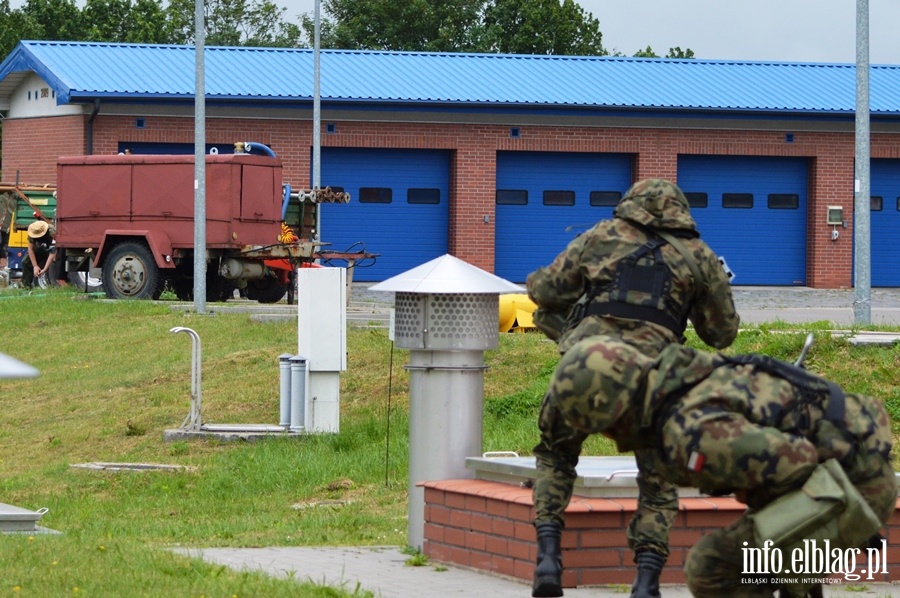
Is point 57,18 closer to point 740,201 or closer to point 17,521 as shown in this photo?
point 740,201

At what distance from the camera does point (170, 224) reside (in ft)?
80.0

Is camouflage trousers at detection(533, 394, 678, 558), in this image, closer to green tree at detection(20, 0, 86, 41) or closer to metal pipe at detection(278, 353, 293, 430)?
metal pipe at detection(278, 353, 293, 430)

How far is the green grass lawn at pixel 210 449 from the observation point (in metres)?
7.30

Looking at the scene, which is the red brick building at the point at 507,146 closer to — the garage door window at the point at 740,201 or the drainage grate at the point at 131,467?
the garage door window at the point at 740,201

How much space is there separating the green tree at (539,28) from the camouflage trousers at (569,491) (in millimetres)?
56156

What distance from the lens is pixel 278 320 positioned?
19.7 m

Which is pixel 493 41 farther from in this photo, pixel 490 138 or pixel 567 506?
pixel 567 506

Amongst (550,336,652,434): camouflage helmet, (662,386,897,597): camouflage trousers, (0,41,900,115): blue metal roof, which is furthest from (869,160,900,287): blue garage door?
(550,336,652,434): camouflage helmet

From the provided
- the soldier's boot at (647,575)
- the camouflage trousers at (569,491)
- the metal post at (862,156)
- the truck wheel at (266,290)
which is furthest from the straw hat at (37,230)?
the soldier's boot at (647,575)

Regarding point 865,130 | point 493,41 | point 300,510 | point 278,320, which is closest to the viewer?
point 300,510

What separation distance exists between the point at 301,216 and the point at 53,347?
25.9 ft

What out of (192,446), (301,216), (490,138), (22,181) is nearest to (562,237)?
(490,138)

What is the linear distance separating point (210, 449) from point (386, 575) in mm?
6394

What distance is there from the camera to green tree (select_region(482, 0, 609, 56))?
62.2m
